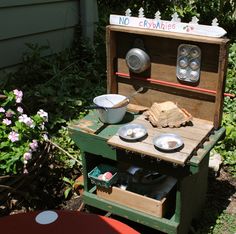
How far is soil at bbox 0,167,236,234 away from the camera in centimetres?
295

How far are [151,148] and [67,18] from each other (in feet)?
10.2

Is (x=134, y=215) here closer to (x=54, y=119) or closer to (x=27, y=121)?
(x=27, y=121)

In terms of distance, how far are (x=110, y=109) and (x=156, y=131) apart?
0.32 meters

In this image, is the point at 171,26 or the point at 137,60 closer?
the point at 171,26

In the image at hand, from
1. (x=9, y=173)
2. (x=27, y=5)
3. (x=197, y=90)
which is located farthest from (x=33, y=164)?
(x=27, y=5)

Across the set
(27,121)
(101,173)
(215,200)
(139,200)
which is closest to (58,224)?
(139,200)

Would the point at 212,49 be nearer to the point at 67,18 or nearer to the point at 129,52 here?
the point at 129,52

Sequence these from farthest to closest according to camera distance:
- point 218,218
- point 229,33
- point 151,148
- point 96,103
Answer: point 229,33, point 218,218, point 96,103, point 151,148

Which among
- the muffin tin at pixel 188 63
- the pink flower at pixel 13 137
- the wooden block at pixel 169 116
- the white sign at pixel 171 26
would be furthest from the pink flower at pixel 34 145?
the muffin tin at pixel 188 63

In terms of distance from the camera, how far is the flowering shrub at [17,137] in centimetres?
268

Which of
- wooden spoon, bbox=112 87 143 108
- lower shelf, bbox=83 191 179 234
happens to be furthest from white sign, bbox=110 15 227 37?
lower shelf, bbox=83 191 179 234

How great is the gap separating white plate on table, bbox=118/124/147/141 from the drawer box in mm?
413

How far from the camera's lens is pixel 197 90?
2500 mm

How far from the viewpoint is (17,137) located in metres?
2.75
